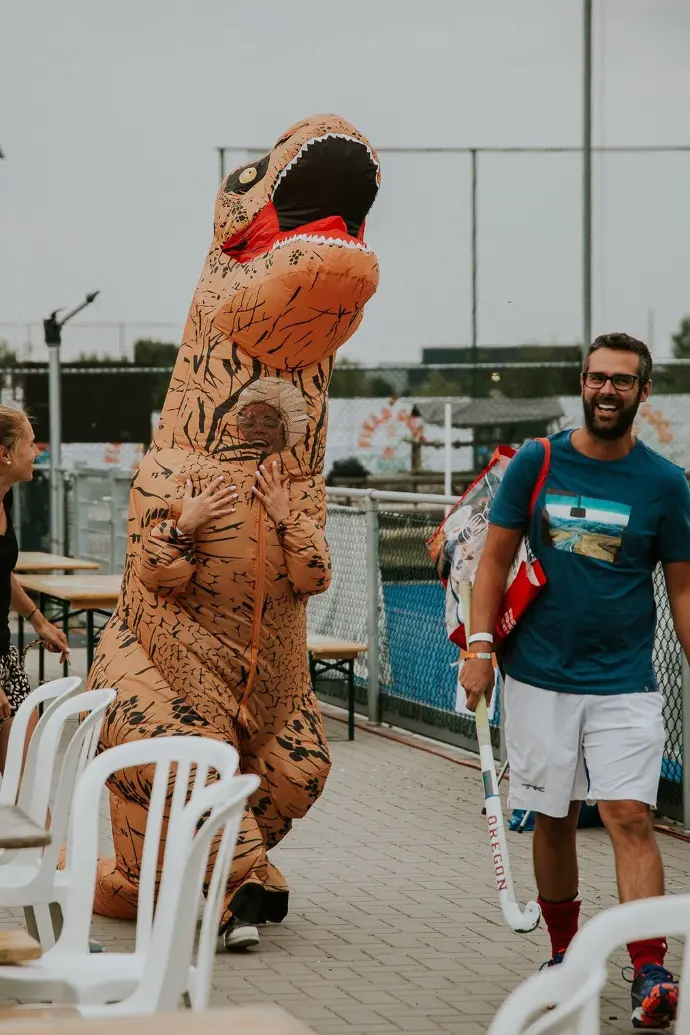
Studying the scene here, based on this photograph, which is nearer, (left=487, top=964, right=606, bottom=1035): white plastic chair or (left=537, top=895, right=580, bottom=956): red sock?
(left=487, top=964, right=606, bottom=1035): white plastic chair

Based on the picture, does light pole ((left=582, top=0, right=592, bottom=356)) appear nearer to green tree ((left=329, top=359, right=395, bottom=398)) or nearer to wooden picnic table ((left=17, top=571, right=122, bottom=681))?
green tree ((left=329, top=359, right=395, bottom=398))

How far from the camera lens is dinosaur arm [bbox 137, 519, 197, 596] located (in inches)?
206

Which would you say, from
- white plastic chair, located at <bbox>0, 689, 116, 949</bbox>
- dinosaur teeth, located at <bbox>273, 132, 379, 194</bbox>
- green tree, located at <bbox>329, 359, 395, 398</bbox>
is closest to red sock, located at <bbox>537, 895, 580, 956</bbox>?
white plastic chair, located at <bbox>0, 689, 116, 949</bbox>

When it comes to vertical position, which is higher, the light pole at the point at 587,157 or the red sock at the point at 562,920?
the light pole at the point at 587,157

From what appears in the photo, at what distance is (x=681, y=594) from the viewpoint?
4.68 m

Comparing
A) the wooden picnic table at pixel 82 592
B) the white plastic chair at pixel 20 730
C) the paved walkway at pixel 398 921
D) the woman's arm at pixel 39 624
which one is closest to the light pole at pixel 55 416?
the wooden picnic table at pixel 82 592

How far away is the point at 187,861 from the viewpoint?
334 centimetres

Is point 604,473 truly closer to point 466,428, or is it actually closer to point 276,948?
point 276,948

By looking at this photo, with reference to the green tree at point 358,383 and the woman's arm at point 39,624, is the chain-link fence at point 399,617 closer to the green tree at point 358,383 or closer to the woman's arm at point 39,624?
the woman's arm at point 39,624

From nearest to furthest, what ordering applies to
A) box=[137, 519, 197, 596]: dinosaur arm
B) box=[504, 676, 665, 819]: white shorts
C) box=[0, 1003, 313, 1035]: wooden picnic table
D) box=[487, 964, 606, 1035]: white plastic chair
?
1. box=[487, 964, 606, 1035]: white plastic chair
2. box=[0, 1003, 313, 1035]: wooden picnic table
3. box=[504, 676, 665, 819]: white shorts
4. box=[137, 519, 197, 596]: dinosaur arm

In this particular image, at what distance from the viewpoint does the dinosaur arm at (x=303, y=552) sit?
212 inches

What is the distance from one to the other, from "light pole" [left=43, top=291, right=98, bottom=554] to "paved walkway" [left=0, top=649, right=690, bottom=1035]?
8.21 m

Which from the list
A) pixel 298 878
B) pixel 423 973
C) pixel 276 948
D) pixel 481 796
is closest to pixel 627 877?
pixel 423 973

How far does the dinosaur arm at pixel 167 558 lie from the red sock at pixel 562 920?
1560 millimetres
